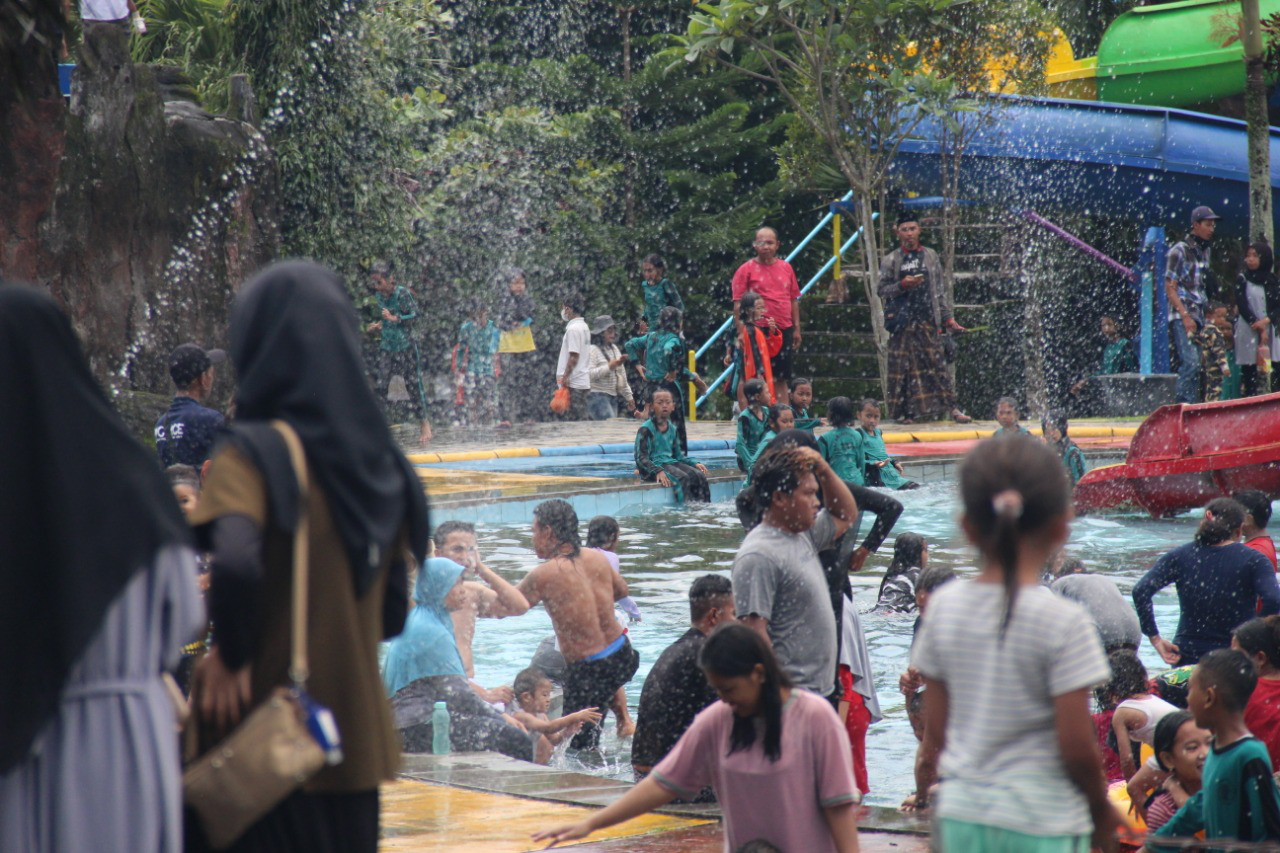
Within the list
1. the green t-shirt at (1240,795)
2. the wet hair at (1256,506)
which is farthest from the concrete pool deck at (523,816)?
the wet hair at (1256,506)

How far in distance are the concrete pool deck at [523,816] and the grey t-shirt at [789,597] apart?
57cm

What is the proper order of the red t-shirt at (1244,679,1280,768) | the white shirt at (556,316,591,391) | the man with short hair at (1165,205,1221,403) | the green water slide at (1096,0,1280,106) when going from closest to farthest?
1. the red t-shirt at (1244,679,1280,768)
2. the man with short hair at (1165,205,1221,403)
3. the white shirt at (556,316,591,391)
4. the green water slide at (1096,0,1280,106)

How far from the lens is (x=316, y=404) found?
2781 millimetres

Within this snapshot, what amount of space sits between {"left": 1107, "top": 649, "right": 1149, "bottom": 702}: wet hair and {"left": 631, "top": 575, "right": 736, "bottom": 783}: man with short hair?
152 centimetres

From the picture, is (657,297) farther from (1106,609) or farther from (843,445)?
(1106,609)

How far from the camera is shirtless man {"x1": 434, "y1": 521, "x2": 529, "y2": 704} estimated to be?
770 cm

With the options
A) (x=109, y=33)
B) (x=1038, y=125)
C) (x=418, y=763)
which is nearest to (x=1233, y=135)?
(x=1038, y=125)

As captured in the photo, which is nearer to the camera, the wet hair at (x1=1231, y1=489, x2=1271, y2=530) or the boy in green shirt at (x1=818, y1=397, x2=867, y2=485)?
the wet hair at (x1=1231, y1=489, x2=1271, y2=530)

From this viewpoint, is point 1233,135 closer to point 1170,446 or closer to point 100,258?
point 1170,446

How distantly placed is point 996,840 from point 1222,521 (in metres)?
4.31

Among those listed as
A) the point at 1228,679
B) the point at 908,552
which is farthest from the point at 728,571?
the point at 1228,679

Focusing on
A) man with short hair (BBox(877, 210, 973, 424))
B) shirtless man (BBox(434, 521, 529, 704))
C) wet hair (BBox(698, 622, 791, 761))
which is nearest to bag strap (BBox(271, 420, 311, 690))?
wet hair (BBox(698, 622, 791, 761))

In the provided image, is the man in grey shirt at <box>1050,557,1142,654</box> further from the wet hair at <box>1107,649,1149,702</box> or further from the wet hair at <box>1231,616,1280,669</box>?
the wet hair at <box>1231,616,1280,669</box>

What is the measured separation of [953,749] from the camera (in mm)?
3105
